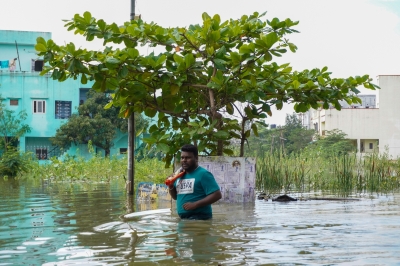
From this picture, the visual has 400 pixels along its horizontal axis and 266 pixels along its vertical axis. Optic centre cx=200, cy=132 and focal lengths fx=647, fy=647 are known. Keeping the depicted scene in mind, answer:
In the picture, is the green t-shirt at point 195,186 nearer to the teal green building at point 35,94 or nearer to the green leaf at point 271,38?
the green leaf at point 271,38

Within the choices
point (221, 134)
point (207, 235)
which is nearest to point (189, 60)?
point (221, 134)

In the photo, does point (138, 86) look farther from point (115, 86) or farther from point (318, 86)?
point (318, 86)

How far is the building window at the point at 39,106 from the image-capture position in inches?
1508

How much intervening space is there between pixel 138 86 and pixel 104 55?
0.79m

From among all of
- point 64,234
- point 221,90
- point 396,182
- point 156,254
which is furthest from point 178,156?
point 396,182

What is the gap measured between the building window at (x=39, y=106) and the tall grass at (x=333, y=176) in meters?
23.6

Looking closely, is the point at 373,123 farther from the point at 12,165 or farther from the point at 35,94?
the point at 12,165

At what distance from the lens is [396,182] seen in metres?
17.4

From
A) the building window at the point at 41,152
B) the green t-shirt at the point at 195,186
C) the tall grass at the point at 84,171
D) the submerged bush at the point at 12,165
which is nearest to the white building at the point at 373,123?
the building window at the point at 41,152

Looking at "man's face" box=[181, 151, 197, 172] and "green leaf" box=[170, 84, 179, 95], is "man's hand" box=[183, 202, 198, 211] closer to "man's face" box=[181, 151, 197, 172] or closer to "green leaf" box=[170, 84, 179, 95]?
"man's face" box=[181, 151, 197, 172]

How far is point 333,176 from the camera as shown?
1708 cm

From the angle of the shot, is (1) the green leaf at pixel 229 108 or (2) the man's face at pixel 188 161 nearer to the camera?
(2) the man's face at pixel 188 161

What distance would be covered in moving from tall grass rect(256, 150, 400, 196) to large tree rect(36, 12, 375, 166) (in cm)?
413

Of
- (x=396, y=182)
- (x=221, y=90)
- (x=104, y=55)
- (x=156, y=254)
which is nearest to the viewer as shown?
(x=156, y=254)
